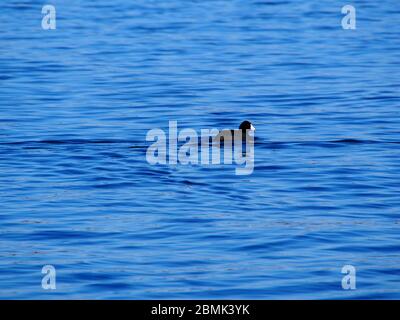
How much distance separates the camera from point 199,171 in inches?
532

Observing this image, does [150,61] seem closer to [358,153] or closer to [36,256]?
[358,153]

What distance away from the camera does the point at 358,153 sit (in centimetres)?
1484

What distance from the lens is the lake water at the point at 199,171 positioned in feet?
32.0

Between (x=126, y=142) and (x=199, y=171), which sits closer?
(x=199, y=171)

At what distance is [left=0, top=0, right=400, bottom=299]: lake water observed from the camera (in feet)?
32.0

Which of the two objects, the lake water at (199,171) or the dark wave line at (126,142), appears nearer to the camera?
the lake water at (199,171)

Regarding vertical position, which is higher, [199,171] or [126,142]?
[126,142]

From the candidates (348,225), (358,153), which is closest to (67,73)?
(358,153)

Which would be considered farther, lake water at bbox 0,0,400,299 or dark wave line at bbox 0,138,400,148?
dark wave line at bbox 0,138,400,148

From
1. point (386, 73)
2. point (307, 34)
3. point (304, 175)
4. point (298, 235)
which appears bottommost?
point (298, 235)

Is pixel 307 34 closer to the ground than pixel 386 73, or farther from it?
farther from it

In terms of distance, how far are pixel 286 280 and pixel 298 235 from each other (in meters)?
1.42
